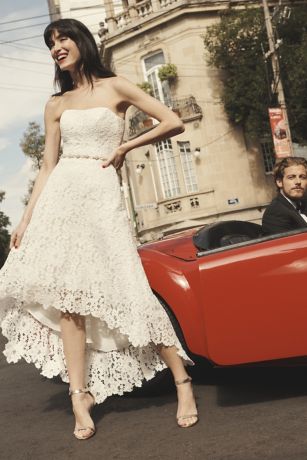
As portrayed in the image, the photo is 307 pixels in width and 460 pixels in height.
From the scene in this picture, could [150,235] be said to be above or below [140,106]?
below

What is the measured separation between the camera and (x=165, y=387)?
3680 millimetres

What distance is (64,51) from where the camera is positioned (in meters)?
3.16

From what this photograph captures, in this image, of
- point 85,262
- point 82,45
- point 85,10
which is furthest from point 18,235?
point 85,10

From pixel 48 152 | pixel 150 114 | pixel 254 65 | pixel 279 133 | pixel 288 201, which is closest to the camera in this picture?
pixel 150 114

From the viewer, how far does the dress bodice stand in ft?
10.2

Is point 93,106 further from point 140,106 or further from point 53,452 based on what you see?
point 53,452

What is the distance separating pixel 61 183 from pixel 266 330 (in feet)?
4.25

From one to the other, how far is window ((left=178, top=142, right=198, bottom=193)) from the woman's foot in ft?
76.8

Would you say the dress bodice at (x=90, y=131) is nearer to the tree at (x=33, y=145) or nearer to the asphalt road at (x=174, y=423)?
the asphalt road at (x=174, y=423)

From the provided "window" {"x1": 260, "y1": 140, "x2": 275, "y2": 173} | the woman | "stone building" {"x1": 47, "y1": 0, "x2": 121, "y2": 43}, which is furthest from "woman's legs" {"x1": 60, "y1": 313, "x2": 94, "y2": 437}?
"stone building" {"x1": 47, "y1": 0, "x2": 121, "y2": 43}

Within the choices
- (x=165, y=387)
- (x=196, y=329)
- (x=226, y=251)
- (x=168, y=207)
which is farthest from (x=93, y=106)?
(x=168, y=207)

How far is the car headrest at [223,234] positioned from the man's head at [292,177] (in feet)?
1.25

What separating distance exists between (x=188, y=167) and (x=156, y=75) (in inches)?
177

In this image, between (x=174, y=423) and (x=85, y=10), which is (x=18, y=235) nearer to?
(x=174, y=423)
